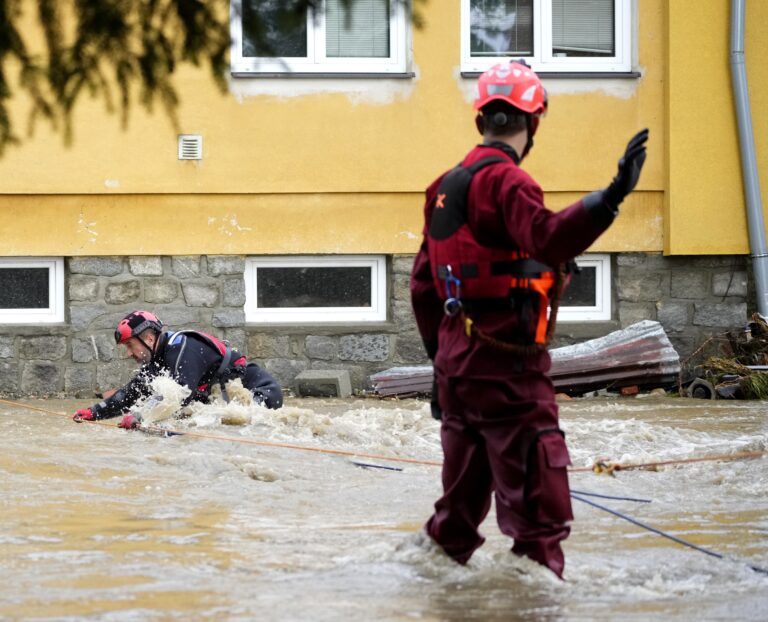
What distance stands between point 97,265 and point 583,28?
17.2ft

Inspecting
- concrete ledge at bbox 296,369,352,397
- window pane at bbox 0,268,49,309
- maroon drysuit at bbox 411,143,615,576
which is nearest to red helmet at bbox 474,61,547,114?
maroon drysuit at bbox 411,143,615,576

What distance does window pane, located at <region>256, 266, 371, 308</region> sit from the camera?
43.8 ft

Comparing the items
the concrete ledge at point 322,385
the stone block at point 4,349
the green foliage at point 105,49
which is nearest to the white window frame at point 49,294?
the stone block at point 4,349

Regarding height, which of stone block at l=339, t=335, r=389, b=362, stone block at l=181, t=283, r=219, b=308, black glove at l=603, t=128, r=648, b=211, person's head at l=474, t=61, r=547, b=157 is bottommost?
stone block at l=339, t=335, r=389, b=362

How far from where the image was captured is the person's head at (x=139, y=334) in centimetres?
962

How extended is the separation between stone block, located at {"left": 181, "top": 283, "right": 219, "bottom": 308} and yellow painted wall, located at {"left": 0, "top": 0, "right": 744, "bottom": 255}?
34 cm

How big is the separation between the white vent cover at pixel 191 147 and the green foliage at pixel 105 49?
27.2ft

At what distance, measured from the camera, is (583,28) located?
13.5 meters

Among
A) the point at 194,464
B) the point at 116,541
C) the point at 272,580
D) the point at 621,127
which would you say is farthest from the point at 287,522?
the point at 621,127

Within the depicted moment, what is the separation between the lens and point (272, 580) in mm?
5027

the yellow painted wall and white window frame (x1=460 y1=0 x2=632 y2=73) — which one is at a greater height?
white window frame (x1=460 y1=0 x2=632 y2=73)

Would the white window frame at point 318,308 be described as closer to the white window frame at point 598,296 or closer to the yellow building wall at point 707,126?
the white window frame at point 598,296

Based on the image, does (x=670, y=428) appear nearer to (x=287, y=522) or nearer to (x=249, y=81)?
(x=287, y=522)

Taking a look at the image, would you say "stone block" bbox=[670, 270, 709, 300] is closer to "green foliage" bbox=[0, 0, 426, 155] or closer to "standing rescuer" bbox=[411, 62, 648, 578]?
"standing rescuer" bbox=[411, 62, 648, 578]
